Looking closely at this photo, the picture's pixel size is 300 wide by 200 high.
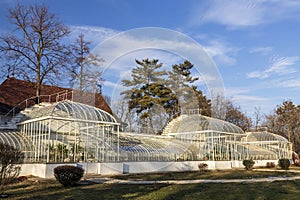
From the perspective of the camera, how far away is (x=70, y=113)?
2009 cm

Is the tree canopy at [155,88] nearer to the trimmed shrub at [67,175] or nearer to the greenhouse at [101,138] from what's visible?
the greenhouse at [101,138]

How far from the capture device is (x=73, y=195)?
36.4 ft

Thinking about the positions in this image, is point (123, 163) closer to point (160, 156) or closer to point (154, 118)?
point (160, 156)

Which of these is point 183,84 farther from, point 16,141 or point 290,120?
point 290,120

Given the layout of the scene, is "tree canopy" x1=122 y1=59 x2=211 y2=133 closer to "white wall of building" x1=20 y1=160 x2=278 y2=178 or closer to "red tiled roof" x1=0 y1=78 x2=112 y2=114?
"white wall of building" x1=20 y1=160 x2=278 y2=178

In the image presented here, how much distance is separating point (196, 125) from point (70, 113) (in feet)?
47.7

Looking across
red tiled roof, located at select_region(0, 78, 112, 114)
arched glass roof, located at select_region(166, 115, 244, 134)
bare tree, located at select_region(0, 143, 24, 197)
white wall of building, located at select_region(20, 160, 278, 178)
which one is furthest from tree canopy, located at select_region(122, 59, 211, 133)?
bare tree, located at select_region(0, 143, 24, 197)

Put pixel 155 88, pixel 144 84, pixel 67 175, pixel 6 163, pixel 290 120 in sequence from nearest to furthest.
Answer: pixel 6 163 → pixel 67 175 → pixel 144 84 → pixel 155 88 → pixel 290 120

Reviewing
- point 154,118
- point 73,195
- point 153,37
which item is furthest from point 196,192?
point 154,118

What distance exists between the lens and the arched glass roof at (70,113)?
772 inches

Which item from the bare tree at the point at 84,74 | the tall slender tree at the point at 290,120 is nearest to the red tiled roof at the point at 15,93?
the bare tree at the point at 84,74

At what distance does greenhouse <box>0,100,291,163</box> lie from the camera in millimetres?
19719

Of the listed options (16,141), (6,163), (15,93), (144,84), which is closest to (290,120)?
(144,84)

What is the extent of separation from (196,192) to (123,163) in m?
11.1
